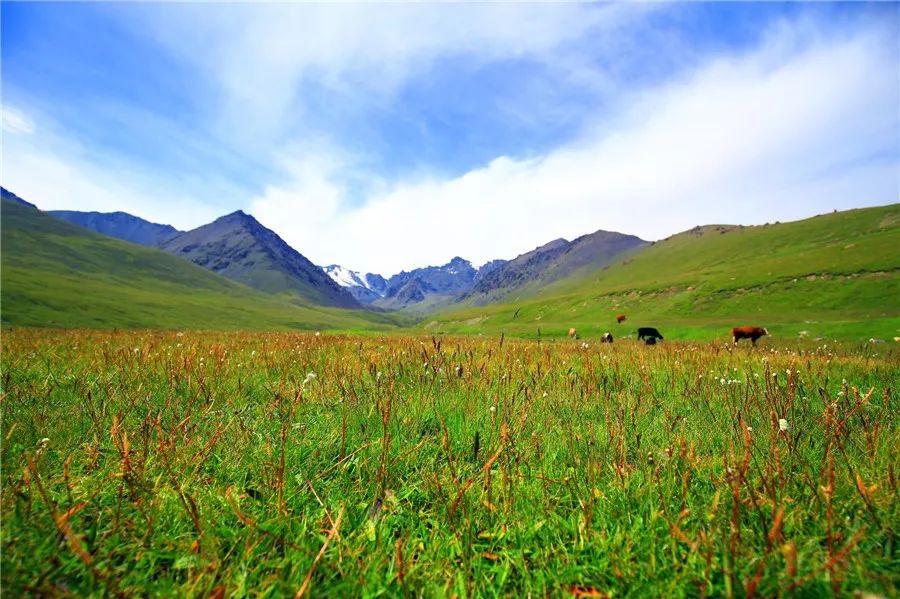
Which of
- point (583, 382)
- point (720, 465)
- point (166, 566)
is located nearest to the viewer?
point (166, 566)

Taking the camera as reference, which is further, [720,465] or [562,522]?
[720,465]

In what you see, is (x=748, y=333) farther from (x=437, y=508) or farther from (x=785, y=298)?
(x=785, y=298)

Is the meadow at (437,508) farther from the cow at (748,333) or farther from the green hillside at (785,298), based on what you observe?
the green hillside at (785,298)

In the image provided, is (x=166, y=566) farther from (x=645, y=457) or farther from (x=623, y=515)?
(x=645, y=457)

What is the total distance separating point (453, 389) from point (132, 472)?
397 cm

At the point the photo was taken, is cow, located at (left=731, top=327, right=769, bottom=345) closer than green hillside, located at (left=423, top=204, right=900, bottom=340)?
Yes

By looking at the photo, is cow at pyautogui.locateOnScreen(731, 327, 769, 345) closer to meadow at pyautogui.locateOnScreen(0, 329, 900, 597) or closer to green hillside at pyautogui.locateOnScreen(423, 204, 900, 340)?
green hillside at pyautogui.locateOnScreen(423, 204, 900, 340)

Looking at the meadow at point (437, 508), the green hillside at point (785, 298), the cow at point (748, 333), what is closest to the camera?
the meadow at point (437, 508)

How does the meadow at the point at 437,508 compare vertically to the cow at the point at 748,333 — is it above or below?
above

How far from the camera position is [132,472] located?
262cm

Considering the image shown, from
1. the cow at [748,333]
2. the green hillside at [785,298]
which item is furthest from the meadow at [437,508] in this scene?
the green hillside at [785,298]

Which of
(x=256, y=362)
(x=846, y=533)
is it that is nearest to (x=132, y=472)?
(x=846, y=533)

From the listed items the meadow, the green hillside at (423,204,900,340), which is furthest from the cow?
the meadow

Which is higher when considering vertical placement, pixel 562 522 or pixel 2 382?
pixel 2 382
